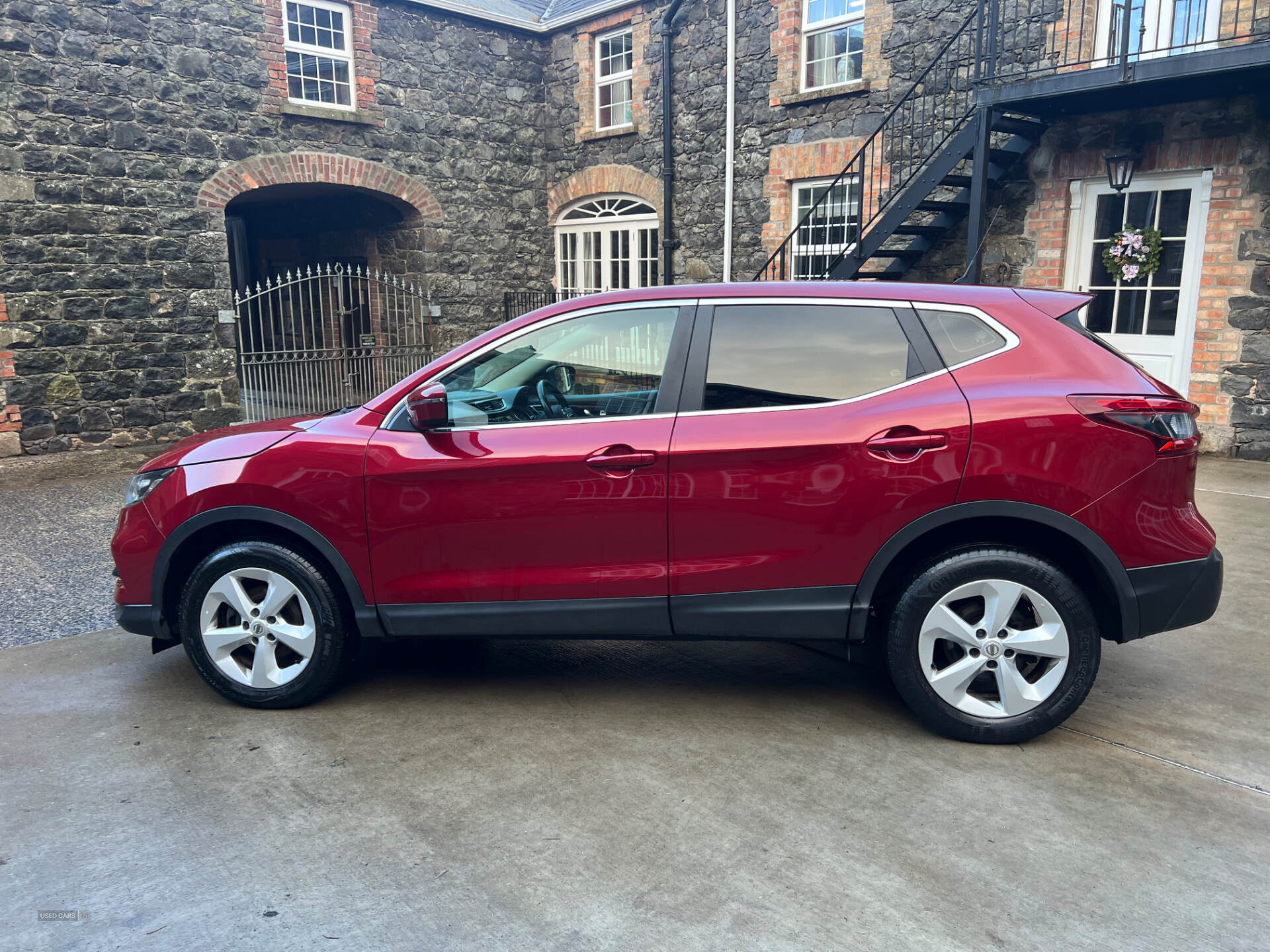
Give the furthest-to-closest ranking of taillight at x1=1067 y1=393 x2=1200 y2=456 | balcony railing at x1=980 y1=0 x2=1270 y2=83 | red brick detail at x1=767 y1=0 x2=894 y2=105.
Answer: red brick detail at x1=767 y1=0 x2=894 y2=105 → balcony railing at x1=980 y1=0 x2=1270 y2=83 → taillight at x1=1067 y1=393 x2=1200 y2=456

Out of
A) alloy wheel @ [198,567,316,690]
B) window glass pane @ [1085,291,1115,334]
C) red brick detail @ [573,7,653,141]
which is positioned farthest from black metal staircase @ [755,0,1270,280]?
alloy wheel @ [198,567,316,690]

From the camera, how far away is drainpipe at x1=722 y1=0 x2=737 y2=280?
12.8 m

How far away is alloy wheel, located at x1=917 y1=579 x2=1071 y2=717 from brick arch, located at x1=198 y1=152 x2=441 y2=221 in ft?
35.5

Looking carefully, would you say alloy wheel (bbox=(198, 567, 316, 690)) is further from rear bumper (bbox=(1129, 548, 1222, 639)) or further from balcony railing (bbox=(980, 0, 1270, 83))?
balcony railing (bbox=(980, 0, 1270, 83))

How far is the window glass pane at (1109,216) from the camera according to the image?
386 inches

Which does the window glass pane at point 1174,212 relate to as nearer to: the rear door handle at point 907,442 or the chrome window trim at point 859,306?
the chrome window trim at point 859,306

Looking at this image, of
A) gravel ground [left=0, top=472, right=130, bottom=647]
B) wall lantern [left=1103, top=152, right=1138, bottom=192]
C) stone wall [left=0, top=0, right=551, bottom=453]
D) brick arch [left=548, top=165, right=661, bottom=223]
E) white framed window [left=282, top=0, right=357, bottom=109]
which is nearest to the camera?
gravel ground [left=0, top=472, right=130, bottom=647]

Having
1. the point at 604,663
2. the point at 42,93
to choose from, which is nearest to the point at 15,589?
the point at 604,663

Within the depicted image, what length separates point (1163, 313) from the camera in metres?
9.66

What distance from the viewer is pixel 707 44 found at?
13266 millimetres

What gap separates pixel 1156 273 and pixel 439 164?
9396 millimetres

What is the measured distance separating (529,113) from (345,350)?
5275mm

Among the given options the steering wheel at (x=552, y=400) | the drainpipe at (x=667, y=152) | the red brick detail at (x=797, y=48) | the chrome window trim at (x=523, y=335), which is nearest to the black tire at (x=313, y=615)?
the chrome window trim at (x=523, y=335)

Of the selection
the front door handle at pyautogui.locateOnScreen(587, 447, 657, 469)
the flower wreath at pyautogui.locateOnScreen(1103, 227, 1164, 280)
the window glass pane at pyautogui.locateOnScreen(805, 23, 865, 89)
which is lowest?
the front door handle at pyautogui.locateOnScreen(587, 447, 657, 469)
